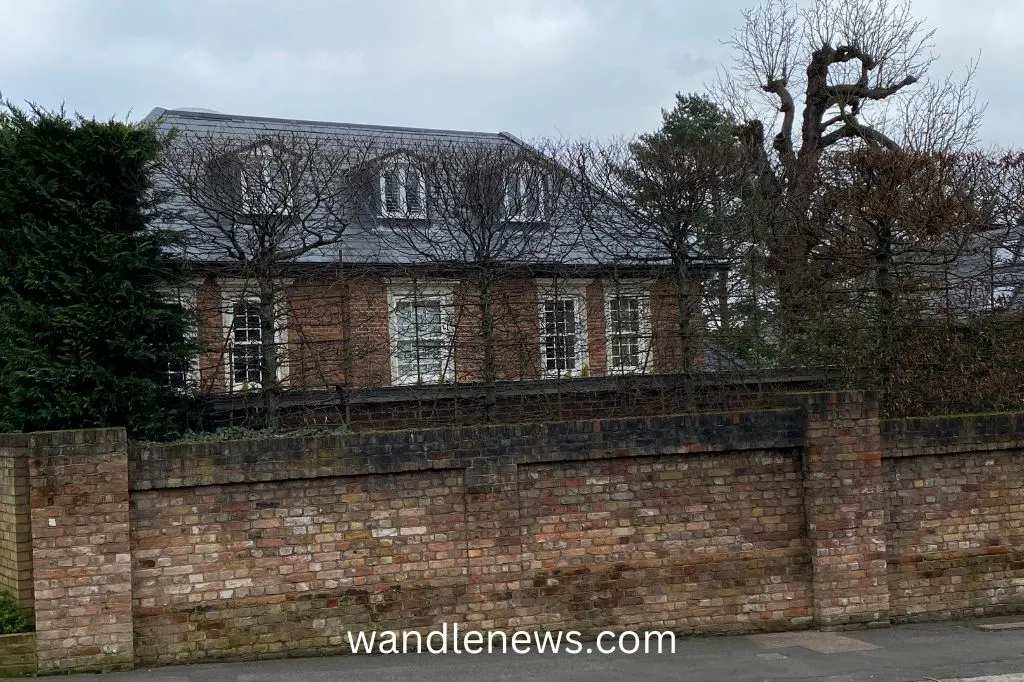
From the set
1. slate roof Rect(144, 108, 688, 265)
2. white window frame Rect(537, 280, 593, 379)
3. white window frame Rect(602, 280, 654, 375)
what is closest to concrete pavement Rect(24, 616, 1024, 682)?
white window frame Rect(602, 280, 654, 375)

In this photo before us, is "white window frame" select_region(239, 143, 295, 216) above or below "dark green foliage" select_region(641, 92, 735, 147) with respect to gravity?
below

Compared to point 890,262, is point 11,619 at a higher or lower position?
lower

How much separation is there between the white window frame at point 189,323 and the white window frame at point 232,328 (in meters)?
0.42

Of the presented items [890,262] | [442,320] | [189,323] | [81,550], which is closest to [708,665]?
[81,550]

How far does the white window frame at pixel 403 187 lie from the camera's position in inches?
636

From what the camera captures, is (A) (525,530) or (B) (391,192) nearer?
(A) (525,530)

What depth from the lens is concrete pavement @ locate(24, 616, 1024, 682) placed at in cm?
947

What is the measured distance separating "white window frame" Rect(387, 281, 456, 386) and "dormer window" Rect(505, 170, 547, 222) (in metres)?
1.56

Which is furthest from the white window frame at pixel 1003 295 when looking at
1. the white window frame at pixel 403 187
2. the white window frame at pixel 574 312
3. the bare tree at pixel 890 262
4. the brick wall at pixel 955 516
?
the white window frame at pixel 403 187

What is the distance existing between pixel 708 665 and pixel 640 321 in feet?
20.3

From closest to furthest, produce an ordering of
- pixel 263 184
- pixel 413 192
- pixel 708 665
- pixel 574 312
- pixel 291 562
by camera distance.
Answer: pixel 708 665
pixel 291 562
pixel 263 184
pixel 574 312
pixel 413 192

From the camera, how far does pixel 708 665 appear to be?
997 cm

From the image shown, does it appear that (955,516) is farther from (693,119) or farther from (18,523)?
(693,119)

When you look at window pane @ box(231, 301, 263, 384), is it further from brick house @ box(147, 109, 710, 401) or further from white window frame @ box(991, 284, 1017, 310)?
white window frame @ box(991, 284, 1017, 310)
